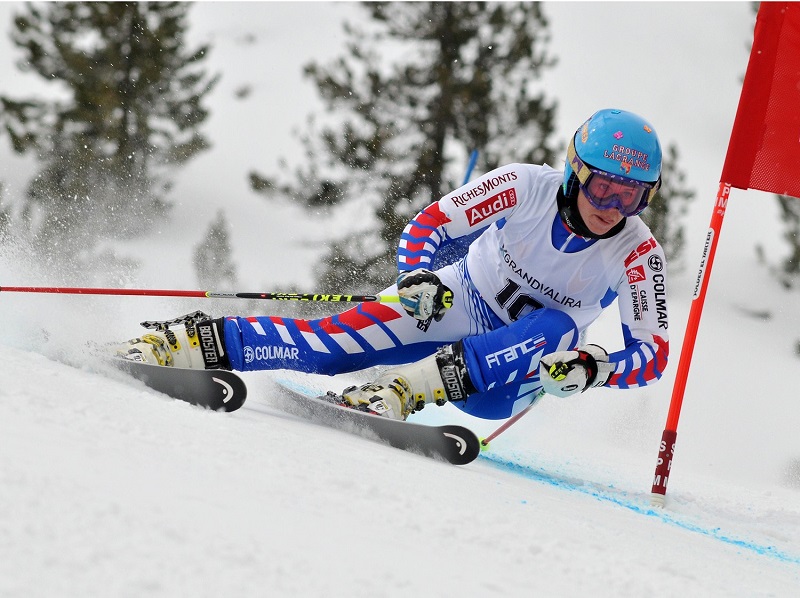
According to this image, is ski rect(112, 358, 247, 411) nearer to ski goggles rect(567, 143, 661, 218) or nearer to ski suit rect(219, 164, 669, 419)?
ski suit rect(219, 164, 669, 419)

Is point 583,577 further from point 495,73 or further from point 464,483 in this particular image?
point 495,73

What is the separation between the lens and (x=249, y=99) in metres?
45.6

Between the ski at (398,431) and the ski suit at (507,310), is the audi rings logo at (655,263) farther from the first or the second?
the ski at (398,431)

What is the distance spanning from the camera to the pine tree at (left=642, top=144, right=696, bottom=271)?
70.6 feet

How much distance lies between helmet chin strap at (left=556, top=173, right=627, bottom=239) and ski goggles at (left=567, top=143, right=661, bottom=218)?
3.3 inches

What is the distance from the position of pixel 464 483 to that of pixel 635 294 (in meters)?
1.36

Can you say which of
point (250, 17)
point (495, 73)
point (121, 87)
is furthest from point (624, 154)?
point (250, 17)

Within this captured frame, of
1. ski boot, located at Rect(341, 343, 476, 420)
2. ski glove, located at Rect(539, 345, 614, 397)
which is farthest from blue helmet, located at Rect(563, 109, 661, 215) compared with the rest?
ski boot, located at Rect(341, 343, 476, 420)

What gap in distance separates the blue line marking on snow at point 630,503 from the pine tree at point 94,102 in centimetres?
1398

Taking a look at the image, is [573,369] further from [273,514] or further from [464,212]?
[273,514]

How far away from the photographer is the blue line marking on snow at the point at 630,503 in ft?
10.1

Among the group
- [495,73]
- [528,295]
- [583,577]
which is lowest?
[583,577]

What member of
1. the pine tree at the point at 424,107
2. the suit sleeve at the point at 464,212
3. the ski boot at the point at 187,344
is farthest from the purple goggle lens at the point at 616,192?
the pine tree at the point at 424,107

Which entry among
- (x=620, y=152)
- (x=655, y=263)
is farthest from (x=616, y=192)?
(x=655, y=263)
